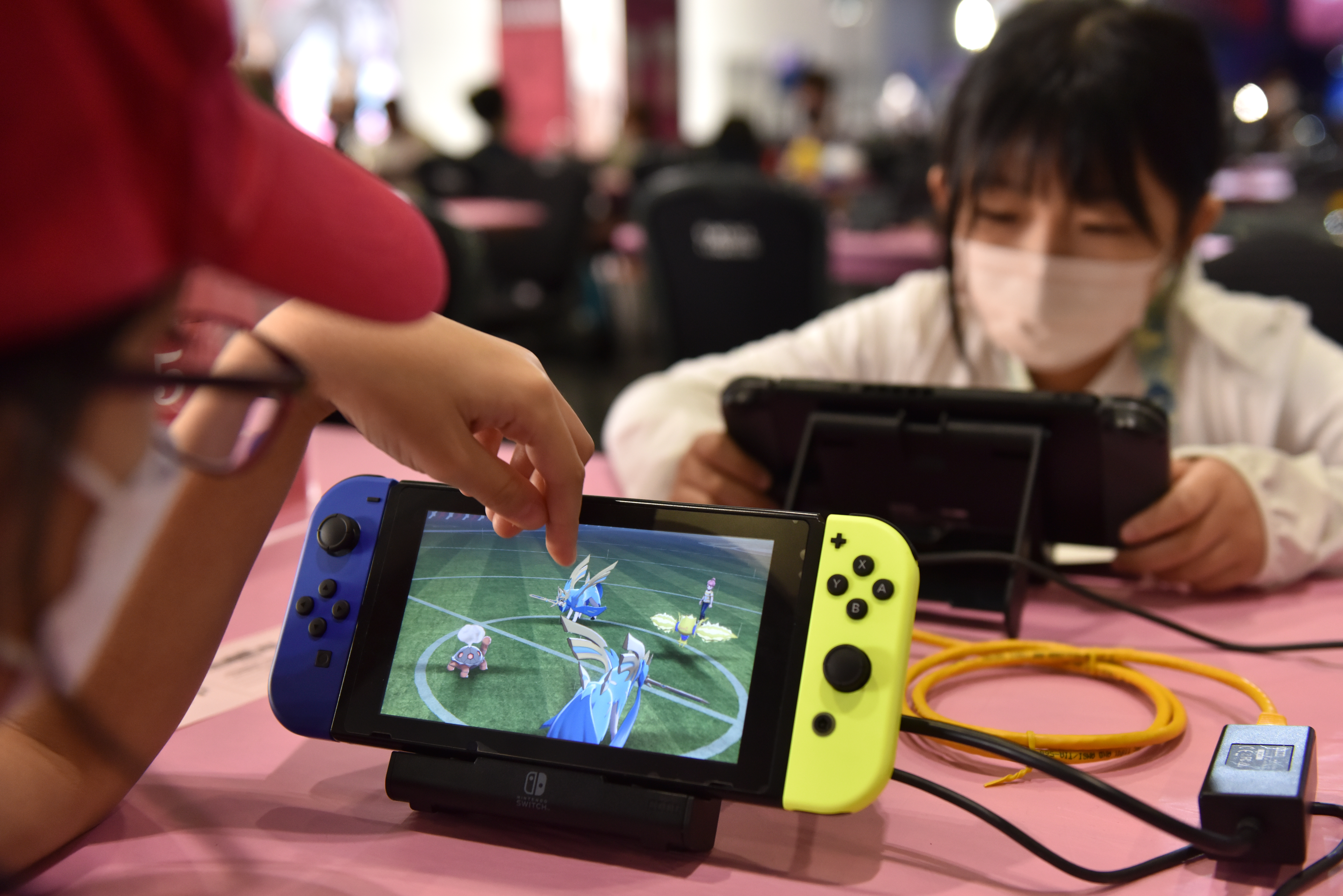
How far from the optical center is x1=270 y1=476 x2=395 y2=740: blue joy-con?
1.90 feet

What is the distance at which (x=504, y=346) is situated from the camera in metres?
0.52

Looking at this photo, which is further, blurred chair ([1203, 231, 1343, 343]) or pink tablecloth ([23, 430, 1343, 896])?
blurred chair ([1203, 231, 1343, 343])

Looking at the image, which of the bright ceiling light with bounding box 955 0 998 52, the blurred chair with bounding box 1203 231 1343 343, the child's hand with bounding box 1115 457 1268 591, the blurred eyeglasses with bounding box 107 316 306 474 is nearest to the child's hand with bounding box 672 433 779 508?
the child's hand with bounding box 1115 457 1268 591

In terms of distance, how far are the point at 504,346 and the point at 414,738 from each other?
21 centimetres

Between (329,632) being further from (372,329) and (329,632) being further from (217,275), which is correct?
(217,275)

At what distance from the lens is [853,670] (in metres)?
0.49

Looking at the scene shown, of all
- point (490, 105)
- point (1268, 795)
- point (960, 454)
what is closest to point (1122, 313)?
point (960, 454)

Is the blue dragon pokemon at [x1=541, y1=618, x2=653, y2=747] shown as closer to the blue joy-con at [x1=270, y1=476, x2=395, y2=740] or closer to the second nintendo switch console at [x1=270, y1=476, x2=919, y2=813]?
the second nintendo switch console at [x1=270, y1=476, x2=919, y2=813]

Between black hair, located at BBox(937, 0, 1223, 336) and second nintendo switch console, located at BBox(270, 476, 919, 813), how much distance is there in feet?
1.98

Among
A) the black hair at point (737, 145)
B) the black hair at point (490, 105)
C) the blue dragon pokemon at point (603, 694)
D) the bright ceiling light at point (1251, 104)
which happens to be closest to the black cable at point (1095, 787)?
the blue dragon pokemon at point (603, 694)

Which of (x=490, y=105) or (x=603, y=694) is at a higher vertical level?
(x=603, y=694)

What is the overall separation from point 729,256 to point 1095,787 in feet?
6.89

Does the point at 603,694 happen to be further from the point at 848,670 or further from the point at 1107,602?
the point at 1107,602

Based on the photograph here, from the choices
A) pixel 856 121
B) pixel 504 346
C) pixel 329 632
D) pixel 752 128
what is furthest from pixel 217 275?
pixel 856 121
